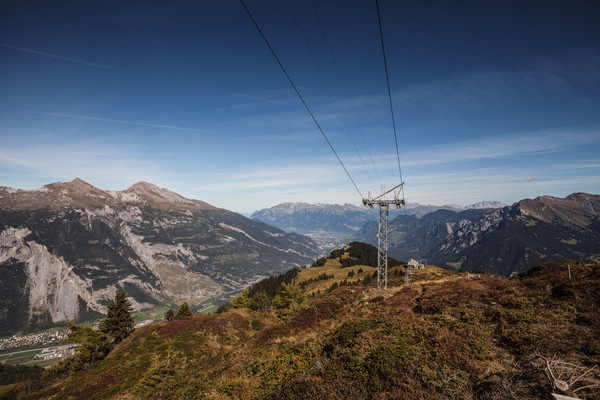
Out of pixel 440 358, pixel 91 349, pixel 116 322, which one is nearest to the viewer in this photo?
pixel 440 358

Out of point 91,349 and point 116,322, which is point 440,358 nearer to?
point 91,349

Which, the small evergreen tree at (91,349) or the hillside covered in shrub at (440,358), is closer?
the hillside covered in shrub at (440,358)

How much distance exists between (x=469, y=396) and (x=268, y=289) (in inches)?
5956

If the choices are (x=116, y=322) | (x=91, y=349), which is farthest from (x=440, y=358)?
(x=116, y=322)

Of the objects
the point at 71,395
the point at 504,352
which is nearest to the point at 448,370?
the point at 504,352

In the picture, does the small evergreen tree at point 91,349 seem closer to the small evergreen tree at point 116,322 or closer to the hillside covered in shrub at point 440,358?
the small evergreen tree at point 116,322

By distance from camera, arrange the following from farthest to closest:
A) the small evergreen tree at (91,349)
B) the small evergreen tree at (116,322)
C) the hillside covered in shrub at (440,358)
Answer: the small evergreen tree at (116,322), the small evergreen tree at (91,349), the hillside covered in shrub at (440,358)

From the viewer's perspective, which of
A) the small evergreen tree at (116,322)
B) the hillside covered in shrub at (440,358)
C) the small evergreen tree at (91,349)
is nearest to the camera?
the hillside covered in shrub at (440,358)

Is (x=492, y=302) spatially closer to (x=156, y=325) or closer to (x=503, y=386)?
(x=503, y=386)

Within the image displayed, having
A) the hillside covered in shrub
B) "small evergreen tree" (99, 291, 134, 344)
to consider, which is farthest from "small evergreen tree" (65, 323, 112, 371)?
the hillside covered in shrub

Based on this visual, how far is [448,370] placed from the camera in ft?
36.3

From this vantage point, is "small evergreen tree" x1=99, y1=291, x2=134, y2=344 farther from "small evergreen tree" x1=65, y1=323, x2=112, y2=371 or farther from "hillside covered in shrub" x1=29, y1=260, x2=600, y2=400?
"hillside covered in shrub" x1=29, y1=260, x2=600, y2=400

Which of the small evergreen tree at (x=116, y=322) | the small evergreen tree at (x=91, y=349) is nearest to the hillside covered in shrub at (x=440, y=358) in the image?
the small evergreen tree at (x=91, y=349)

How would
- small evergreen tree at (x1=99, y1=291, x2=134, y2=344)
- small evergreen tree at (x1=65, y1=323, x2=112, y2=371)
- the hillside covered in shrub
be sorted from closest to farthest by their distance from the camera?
the hillside covered in shrub → small evergreen tree at (x1=65, y1=323, x2=112, y2=371) → small evergreen tree at (x1=99, y1=291, x2=134, y2=344)
